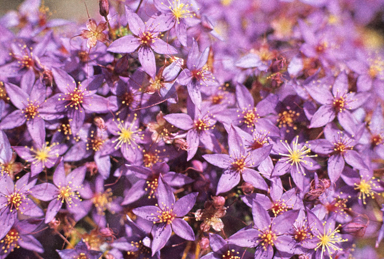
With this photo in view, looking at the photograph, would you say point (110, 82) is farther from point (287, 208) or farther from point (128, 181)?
point (287, 208)

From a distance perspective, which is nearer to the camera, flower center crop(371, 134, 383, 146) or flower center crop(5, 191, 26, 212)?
flower center crop(5, 191, 26, 212)

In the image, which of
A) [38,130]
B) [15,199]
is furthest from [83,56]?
[15,199]

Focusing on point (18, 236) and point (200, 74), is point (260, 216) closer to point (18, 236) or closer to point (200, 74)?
point (200, 74)

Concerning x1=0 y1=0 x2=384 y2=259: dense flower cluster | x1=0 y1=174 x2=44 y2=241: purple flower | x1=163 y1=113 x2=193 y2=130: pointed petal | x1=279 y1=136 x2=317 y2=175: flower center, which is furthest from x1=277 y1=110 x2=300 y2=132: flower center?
x1=0 y1=174 x2=44 y2=241: purple flower

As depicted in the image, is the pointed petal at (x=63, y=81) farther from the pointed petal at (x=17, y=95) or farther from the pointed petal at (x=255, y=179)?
the pointed petal at (x=255, y=179)

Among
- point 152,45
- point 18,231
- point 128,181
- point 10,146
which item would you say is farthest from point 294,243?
point 10,146

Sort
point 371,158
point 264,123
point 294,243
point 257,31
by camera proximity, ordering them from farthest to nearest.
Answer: point 257,31 → point 371,158 → point 264,123 → point 294,243

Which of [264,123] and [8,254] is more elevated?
[264,123]

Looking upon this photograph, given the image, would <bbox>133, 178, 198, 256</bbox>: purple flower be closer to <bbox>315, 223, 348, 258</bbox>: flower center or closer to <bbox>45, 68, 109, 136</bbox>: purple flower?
<bbox>45, 68, 109, 136</bbox>: purple flower
